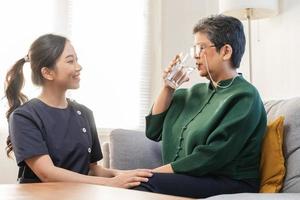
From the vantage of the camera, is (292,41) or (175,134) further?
(292,41)

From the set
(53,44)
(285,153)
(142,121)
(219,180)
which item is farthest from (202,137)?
(142,121)

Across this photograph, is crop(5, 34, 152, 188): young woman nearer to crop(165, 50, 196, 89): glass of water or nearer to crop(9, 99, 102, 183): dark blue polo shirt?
crop(9, 99, 102, 183): dark blue polo shirt

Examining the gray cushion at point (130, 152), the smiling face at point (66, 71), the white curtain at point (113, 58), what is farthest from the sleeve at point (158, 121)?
the white curtain at point (113, 58)

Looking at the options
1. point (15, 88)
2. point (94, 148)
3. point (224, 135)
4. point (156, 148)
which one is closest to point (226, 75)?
point (224, 135)

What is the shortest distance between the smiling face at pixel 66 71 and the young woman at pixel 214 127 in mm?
389

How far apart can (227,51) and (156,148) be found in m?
0.61

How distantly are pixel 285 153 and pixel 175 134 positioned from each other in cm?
45

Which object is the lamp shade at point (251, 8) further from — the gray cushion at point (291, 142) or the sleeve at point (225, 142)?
the sleeve at point (225, 142)

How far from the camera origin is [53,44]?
1864mm

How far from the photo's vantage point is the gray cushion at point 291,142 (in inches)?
60.8

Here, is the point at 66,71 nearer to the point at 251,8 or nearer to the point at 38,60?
the point at 38,60

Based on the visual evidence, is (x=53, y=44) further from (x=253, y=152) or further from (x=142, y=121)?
(x=142, y=121)

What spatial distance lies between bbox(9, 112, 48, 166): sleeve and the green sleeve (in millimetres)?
506

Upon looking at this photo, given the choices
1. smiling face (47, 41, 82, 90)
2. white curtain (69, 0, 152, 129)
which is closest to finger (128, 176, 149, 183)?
smiling face (47, 41, 82, 90)
